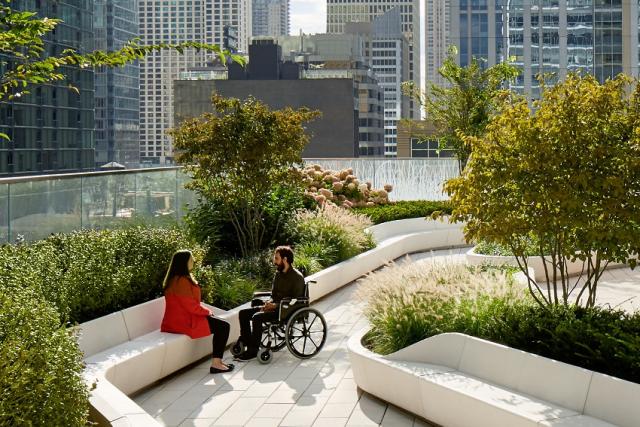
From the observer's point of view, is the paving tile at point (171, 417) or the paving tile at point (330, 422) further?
the paving tile at point (171, 417)

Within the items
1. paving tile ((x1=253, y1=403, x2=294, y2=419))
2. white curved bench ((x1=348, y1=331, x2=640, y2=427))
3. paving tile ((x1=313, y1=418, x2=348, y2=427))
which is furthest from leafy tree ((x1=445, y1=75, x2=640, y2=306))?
paving tile ((x1=253, y1=403, x2=294, y2=419))

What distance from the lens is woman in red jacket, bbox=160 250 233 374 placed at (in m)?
9.85

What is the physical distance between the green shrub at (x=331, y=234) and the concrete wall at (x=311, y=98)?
256 ft

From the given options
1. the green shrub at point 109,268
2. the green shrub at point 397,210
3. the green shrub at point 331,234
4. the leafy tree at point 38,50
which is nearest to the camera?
the leafy tree at point 38,50

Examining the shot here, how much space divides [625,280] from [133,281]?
1010cm

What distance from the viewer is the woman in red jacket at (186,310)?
9.85 meters

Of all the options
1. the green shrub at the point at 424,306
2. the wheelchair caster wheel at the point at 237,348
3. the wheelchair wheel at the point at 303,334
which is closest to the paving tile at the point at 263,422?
the green shrub at the point at 424,306

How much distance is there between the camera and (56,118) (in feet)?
268

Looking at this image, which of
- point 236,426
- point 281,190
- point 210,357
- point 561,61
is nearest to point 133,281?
point 210,357

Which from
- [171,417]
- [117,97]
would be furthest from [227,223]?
[117,97]

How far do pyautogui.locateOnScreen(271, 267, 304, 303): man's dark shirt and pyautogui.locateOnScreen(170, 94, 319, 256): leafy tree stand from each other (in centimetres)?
475

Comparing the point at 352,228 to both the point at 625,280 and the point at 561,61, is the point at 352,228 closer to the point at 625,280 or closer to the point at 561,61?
the point at 625,280

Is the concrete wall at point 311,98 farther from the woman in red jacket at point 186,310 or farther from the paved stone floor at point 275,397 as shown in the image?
the paved stone floor at point 275,397

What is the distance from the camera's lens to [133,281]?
1048 cm
